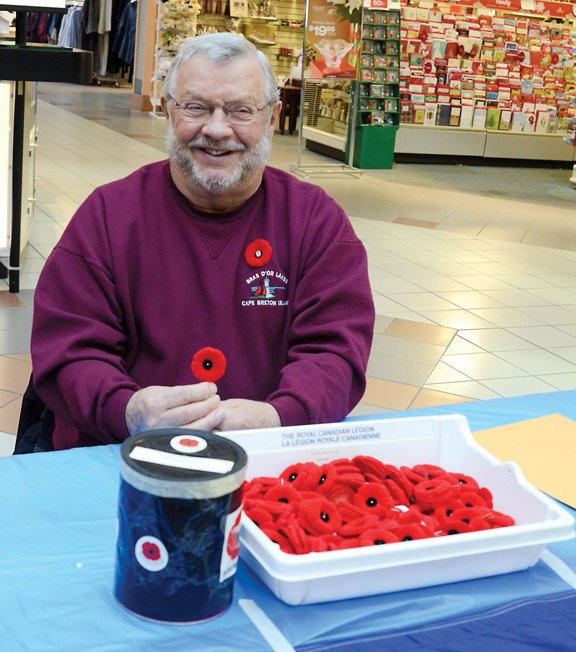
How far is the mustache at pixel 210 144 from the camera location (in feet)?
4.81

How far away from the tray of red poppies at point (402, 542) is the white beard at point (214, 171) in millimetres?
564

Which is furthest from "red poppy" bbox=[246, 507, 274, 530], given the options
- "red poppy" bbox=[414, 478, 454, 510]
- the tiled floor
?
the tiled floor

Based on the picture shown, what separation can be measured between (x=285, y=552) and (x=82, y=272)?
2.41 ft

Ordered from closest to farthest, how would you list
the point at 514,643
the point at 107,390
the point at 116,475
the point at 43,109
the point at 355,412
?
the point at 514,643, the point at 116,475, the point at 107,390, the point at 355,412, the point at 43,109

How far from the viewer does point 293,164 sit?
886 cm

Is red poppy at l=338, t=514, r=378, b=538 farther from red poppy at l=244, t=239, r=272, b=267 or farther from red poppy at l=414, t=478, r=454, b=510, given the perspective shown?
red poppy at l=244, t=239, r=272, b=267

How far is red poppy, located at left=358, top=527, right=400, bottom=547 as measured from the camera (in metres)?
0.85

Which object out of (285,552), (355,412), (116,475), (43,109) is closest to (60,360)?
(116,475)

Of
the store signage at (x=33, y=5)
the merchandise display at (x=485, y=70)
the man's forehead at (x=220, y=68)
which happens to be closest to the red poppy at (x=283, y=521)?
the man's forehead at (x=220, y=68)

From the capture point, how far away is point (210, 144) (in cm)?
147

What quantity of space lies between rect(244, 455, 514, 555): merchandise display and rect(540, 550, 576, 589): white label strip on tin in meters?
0.07

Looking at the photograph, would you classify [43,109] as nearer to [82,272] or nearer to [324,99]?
[324,99]

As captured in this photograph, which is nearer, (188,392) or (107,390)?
(188,392)

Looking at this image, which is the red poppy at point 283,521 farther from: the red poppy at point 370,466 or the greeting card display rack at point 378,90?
the greeting card display rack at point 378,90
